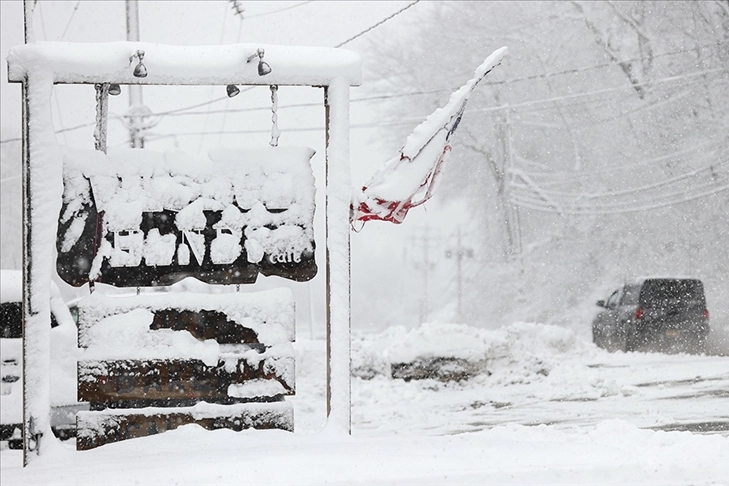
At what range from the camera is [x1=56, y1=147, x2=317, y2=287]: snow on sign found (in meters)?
7.07

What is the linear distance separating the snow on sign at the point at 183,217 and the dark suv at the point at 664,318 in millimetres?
16031

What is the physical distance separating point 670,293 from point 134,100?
13.8 meters

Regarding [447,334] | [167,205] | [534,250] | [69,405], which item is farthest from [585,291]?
[167,205]

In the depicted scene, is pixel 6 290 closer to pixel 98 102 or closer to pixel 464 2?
pixel 98 102

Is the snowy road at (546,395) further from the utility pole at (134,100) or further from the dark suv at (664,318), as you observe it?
the utility pole at (134,100)

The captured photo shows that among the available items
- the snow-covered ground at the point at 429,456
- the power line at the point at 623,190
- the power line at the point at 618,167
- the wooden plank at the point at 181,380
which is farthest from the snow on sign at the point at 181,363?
the power line at the point at 618,167

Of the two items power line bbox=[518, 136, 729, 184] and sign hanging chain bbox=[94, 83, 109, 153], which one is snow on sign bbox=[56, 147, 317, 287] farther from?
power line bbox=[518, 136, 729, 184]

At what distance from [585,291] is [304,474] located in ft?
111

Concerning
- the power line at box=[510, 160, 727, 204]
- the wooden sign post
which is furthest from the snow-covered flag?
the power line at box=[510, 160, 727, 204]

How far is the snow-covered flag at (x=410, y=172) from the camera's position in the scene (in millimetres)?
7520

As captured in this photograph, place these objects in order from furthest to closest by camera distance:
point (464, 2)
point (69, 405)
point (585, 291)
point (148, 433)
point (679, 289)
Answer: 1. point (464, 2)
2. point (585, 291)
3. point (679, 289)
4. point (69, 405)
5. point (148, 433)

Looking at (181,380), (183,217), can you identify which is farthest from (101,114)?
(181,380)

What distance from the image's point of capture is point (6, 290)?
1042 centimetres

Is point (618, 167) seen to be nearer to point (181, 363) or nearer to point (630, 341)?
point (630, 341)
